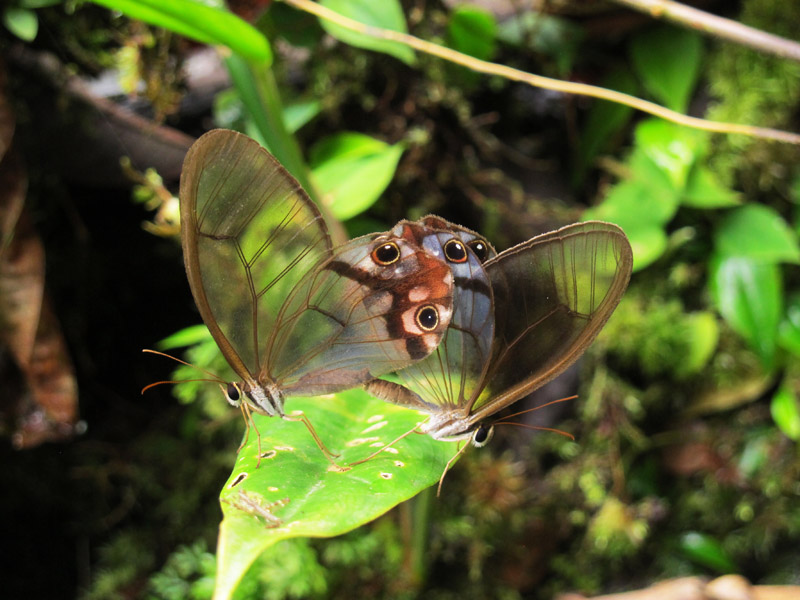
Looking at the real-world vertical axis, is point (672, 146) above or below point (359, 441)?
above

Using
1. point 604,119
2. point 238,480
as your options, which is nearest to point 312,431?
point 238,480

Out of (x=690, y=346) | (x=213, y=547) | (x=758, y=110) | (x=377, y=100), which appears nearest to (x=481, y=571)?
(x=213, y=547)

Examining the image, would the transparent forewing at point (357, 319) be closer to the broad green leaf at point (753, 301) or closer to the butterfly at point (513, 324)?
the butterfly at point (513, 324)

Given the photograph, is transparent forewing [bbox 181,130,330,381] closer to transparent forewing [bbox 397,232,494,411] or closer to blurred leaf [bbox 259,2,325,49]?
transparent forewing [bbox 397,232,494,411]

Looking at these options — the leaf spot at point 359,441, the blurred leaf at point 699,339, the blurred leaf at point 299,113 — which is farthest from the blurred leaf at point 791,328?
the blurred leaf at point 299,113

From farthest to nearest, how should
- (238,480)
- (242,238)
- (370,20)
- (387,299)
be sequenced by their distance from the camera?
(370,20)
(387,299)
(242,238)
(238,480)

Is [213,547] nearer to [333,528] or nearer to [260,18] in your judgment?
[333,528]

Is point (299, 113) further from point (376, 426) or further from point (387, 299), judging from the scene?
point (376, 426)
